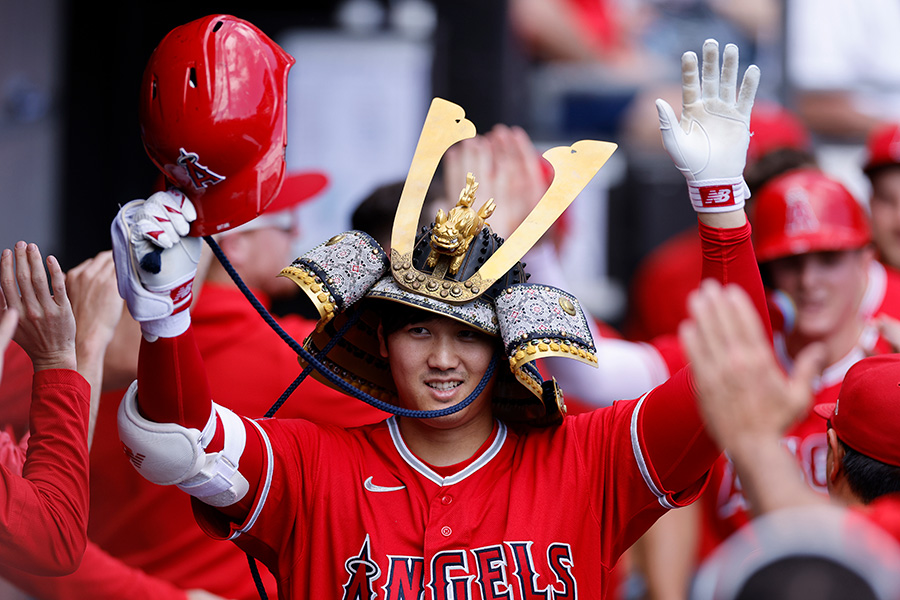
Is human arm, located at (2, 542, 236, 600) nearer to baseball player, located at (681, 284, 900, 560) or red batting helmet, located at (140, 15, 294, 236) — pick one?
red batting helmet, located at (140, 15, 294, 236)

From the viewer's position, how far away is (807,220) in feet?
12.2

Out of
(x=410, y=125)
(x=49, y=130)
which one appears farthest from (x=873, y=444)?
(x=49, y=130)

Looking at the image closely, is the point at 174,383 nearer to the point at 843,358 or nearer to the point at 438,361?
the point at 438,361

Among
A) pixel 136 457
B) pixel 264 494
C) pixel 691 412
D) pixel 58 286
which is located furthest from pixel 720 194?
pixel 58 286

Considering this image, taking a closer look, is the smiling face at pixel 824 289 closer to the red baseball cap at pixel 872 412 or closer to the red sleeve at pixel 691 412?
the red baseball cap at pixel 872 412

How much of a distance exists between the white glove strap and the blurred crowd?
0.99 feet

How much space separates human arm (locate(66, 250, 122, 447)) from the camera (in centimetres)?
256

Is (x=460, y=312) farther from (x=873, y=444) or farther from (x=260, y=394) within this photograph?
(x=260, y=394)

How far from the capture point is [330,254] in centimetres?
229

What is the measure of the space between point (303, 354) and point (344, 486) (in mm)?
307

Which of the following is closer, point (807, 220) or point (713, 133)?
point (713, 133)

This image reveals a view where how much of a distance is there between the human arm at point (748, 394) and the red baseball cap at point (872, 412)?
0.46 meters

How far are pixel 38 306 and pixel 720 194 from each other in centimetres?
151

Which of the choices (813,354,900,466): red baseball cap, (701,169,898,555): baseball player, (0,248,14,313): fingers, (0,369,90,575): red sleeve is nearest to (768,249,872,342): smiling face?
(701,169,898,555): baseball player
